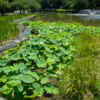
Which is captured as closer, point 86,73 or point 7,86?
point 7,86

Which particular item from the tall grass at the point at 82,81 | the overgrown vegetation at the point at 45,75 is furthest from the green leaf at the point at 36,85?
the tall grass at the point at 82,81

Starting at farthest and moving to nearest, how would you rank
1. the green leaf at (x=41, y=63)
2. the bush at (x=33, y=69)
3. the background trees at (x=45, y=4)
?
1. the background trees at (x=45, y=4)
2. the green leaf at (x=41, y=63)
3. the bush at (x=33, y=69)

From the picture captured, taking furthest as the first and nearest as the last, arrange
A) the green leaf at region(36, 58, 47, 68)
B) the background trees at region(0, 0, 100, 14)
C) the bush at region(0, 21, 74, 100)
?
the background trees at region(0, 0, 100, 14), the green leaf at region(36, 58, 47, 68), the bush at region(0, 21, 74, 100)

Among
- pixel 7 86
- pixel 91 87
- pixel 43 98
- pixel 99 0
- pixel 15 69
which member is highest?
pixel 99 0

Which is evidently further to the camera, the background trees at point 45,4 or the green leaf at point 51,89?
the background trees at point 45,4

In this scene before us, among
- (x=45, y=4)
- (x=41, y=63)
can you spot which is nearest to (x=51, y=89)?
(x=41, y=63)

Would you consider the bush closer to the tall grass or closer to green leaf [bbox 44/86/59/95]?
green leaf [bbox 44/86/59/95]

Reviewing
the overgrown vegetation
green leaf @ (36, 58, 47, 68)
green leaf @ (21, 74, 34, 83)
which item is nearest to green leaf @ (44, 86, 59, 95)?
the overgrown vegetation

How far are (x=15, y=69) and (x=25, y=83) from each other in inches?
9.8

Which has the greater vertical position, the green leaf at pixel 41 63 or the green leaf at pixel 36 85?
the green leaf at pixel 41 63

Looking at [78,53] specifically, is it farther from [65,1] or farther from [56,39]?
[65,1]

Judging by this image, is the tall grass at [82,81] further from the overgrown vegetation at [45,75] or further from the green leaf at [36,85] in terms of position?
the green leaf at [36,85]

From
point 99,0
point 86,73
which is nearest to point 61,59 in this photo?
point 86,73

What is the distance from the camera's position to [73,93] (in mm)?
1690
